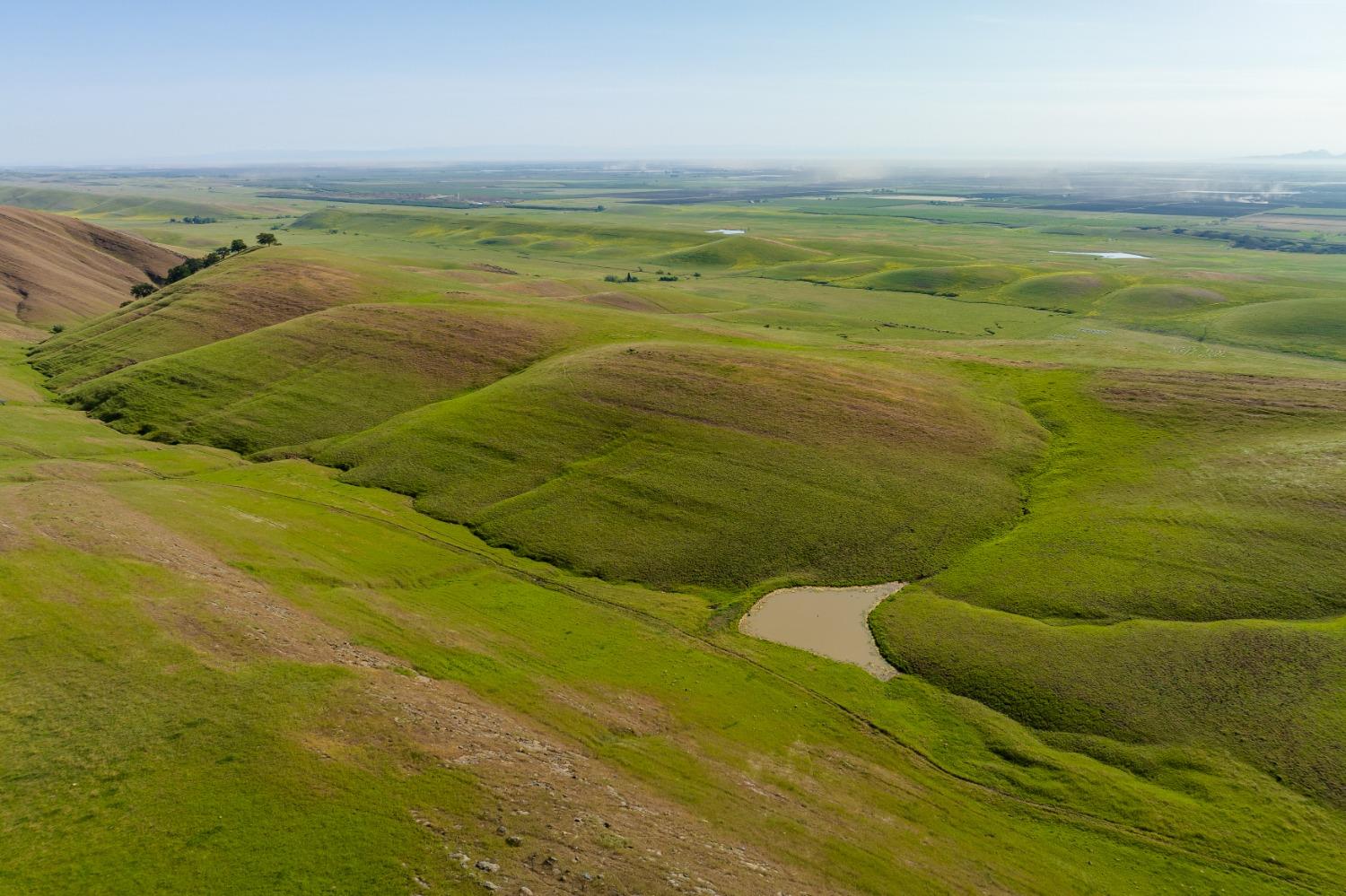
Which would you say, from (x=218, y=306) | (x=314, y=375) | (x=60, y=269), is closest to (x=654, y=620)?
(x=314, y=375)

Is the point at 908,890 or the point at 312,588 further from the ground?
the point at 312,588

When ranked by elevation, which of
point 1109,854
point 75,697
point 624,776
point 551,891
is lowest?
point 1109,854

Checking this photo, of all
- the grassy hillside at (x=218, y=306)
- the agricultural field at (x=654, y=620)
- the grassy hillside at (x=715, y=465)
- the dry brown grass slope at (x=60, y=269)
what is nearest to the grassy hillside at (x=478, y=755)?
the agricultural field at (x=654, y=620)

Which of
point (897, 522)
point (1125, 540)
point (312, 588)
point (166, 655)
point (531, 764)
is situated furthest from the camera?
point (897, 522)

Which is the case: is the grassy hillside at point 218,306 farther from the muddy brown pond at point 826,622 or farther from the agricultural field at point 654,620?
the muddy brown pond at point 826,622

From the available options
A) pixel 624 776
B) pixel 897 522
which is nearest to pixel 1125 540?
pixel 897 522

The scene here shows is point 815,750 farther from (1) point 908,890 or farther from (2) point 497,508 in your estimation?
(2) point 497,508

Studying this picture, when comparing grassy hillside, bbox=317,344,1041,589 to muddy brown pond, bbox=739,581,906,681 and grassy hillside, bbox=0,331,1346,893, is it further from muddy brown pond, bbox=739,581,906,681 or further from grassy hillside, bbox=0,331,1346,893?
grassy hillside, bbox=0,331,1346,893

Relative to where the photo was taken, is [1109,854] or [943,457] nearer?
[1109,854]
